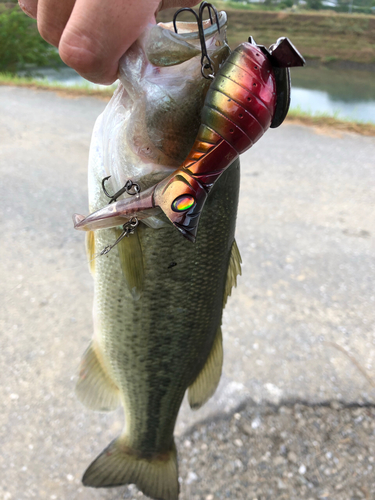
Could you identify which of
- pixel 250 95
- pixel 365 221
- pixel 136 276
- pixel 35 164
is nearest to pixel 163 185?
pixel 250 95

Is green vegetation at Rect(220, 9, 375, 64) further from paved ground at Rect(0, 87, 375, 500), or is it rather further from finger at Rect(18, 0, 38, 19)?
finger at Rect(18, 0, 38, 19)

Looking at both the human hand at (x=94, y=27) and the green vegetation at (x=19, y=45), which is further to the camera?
the green vegetation at (x=19, y=45)

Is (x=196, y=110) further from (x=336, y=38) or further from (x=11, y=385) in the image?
(x=336, y=38)

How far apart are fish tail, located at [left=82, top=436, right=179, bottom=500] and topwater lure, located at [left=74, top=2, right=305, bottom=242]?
1.00m

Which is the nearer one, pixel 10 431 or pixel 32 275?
pixel 10 431

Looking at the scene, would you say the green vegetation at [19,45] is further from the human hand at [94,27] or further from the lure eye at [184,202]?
the lure eye at [184,202]

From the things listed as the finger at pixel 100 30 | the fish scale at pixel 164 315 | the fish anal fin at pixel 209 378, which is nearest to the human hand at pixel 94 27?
the finger at pixel 100 30

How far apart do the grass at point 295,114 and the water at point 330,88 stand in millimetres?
1671

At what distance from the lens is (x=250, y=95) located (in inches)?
20.7

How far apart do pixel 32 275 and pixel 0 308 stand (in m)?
0.34

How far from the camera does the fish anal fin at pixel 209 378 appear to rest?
3.85 feet

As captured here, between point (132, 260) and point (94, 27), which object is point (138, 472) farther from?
point (94, 27)

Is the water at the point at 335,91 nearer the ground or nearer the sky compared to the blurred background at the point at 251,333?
nearer the ground

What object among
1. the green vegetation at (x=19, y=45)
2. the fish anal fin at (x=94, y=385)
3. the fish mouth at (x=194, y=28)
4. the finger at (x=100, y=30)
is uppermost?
the finger at (x=100, y=30)
